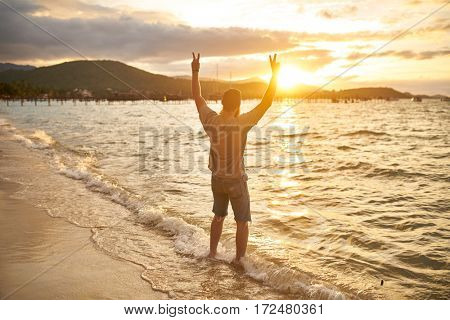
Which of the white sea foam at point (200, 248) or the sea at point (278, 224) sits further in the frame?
the sea at point (278, 224)

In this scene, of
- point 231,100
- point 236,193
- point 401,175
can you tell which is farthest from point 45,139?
point 231,100

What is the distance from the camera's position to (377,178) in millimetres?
13133

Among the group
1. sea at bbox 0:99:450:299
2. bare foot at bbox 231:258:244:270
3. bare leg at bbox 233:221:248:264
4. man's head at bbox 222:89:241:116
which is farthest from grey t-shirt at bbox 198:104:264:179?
sea at bbox 0:99:450:299

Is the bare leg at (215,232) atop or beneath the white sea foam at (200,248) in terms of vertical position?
atop

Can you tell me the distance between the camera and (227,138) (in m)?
4.82

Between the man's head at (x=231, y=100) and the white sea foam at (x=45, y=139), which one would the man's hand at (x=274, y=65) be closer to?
the man's head at (x=231, y=100)

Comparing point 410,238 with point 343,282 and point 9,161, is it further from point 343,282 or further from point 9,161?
point 9,161

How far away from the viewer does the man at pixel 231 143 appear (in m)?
4.66

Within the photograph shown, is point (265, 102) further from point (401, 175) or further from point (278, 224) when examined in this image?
point (401, 175)

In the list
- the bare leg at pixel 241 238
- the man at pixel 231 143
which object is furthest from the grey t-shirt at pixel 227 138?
the bare leg at pixel 241 238

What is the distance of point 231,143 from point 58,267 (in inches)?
109

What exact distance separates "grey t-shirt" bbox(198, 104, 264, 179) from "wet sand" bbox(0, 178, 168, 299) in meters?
1.75

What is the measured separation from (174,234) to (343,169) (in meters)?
9.96
